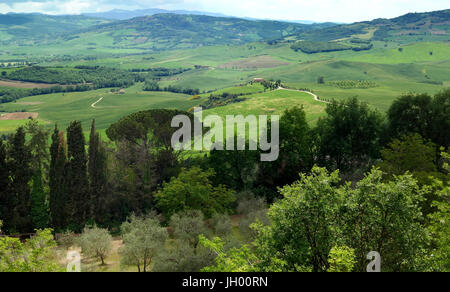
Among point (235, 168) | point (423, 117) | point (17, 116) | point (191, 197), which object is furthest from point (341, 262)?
point (17, 116)

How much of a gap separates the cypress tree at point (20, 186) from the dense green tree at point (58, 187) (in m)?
2.93

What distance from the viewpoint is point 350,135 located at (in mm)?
57312

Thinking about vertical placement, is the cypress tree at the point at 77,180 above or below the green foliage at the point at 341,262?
below

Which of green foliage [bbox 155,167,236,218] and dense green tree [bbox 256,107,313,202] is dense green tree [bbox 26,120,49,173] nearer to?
green foliage [bbox 155,167,236,218]

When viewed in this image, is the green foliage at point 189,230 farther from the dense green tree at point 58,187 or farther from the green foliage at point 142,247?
the dense green tree at point 58,187

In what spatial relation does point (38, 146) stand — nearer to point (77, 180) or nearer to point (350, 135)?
point (77, 180)

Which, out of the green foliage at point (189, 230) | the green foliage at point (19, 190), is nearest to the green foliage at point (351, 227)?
the green foliage at point (189, 230)

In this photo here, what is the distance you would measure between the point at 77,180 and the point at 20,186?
720 centimetres

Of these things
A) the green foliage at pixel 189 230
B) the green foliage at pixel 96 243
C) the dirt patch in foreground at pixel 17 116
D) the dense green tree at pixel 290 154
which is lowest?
the dirt patch in foreground at pixel 17 116

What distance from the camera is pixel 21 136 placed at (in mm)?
48844

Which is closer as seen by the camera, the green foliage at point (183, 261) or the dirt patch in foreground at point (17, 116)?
the green foliage at point (183, 261)

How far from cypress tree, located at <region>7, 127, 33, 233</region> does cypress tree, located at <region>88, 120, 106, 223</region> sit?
8245 mm

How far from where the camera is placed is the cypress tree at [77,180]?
50281 mm
